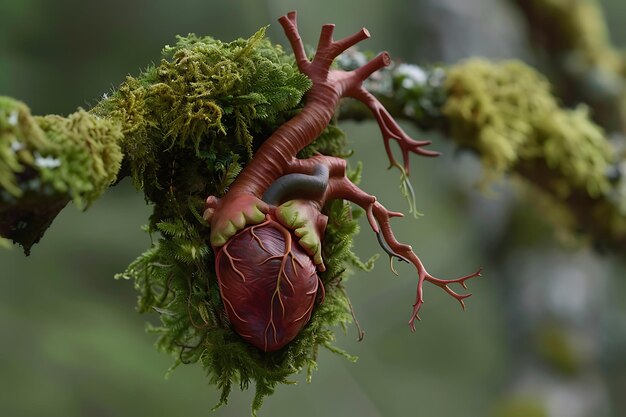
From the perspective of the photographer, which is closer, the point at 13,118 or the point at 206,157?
the point at 13,118

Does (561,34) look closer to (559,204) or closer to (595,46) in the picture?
(595,46)

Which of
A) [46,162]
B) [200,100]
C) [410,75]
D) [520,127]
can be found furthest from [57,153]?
[520,127]

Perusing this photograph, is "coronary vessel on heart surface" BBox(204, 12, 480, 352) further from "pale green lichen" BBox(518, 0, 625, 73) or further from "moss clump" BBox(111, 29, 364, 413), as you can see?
"pale green lichen" BBox(518, 0, 625, 73)

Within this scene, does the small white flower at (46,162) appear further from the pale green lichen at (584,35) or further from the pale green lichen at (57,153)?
the pale green lichen at (584,35)

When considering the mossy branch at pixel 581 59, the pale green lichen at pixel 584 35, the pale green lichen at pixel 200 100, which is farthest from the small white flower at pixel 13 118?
the pale green lichen at pixel 584 35

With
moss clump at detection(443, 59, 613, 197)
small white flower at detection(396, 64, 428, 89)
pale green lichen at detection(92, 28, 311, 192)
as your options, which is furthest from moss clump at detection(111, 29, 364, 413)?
moss clump at detection(443, 59, 613, 197)

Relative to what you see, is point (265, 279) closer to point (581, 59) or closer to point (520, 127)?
point (520, 127)
